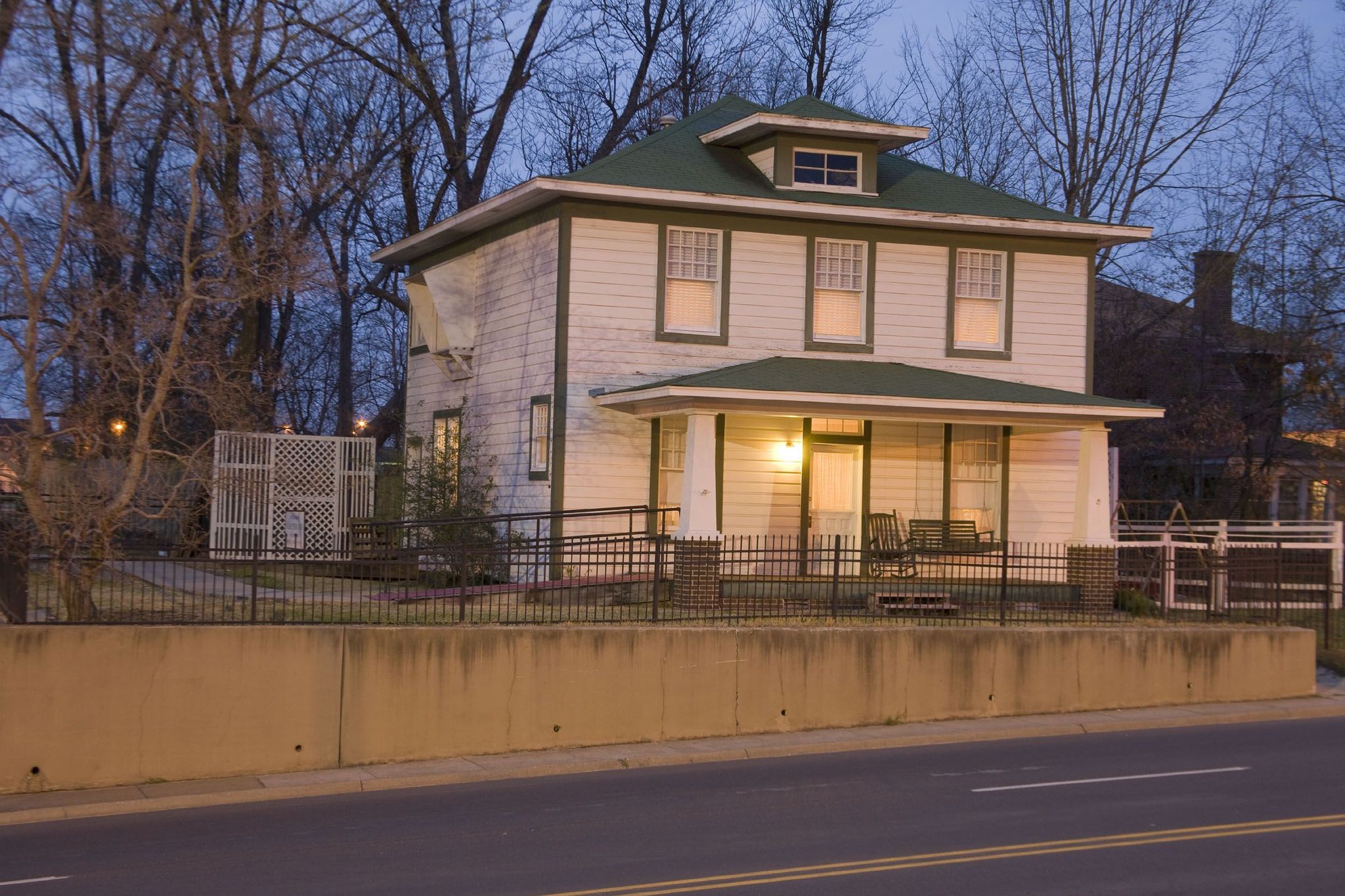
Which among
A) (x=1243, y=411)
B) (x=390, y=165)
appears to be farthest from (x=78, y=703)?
Answer: (x=1243, y=411)

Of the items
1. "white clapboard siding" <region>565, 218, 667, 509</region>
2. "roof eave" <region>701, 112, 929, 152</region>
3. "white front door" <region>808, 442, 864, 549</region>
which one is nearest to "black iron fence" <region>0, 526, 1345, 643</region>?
"white front door" <region>808, 442, 864, 549</region>

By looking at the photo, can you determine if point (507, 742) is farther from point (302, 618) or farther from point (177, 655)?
point (177, 655)

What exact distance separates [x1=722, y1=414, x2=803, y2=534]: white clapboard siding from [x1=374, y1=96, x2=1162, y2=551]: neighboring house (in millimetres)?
36

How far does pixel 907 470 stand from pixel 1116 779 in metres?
11.9

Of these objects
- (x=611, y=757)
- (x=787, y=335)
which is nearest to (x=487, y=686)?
(x=611, y=757)

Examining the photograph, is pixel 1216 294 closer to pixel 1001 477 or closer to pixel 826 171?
pixel 1001 477

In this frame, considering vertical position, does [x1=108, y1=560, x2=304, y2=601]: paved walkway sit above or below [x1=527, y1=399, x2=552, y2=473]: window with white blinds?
below

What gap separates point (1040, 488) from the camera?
25.5 meters

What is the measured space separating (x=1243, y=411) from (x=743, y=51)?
17158mm

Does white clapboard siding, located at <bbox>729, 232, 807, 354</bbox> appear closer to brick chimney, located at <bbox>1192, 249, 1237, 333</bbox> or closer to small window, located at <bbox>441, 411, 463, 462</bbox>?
small window, located at <bbox>441, 411, 463, 462</bbox>

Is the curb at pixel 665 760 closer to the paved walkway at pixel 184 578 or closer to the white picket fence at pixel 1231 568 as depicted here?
the white picket fence at pixel 1231 568

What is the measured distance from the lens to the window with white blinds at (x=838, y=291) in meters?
24.6

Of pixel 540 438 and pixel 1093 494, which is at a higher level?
pixel 540 438

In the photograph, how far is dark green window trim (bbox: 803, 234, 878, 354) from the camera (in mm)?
24391
